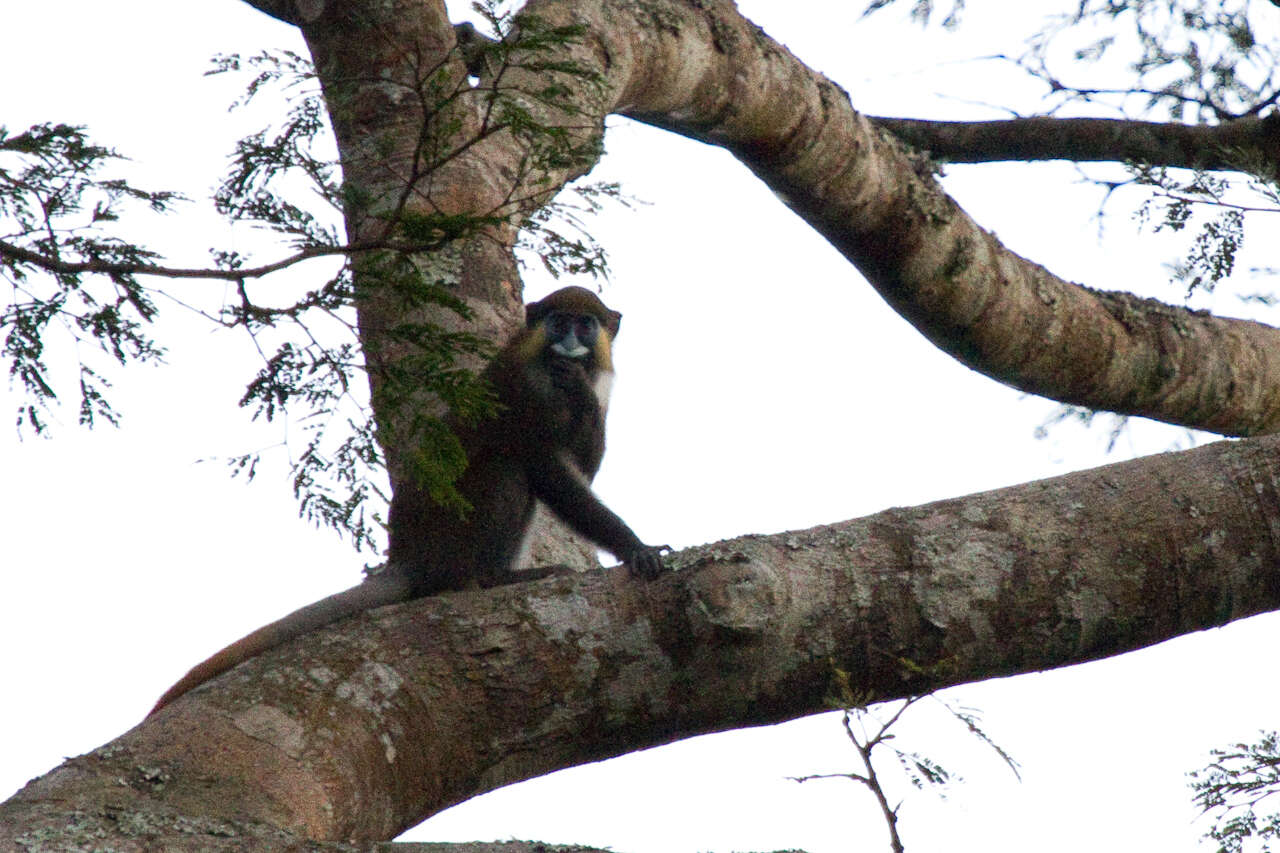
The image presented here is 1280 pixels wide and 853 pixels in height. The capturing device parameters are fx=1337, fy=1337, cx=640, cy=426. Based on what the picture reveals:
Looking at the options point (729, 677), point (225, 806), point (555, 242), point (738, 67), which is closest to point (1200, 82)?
point (738, 67)

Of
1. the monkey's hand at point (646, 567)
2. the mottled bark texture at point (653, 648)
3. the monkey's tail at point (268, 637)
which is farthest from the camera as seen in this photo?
the monkey's tail at point (268, 637)

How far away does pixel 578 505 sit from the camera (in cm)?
521

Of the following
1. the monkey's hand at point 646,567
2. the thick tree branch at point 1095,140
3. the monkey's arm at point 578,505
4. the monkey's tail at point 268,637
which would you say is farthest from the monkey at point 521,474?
the thick tree branch at point 1095,140

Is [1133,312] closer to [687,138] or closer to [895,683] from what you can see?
[687,138]

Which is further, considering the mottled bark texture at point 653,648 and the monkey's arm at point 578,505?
the monkey's arm at point 578,505

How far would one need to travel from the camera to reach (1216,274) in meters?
4.56

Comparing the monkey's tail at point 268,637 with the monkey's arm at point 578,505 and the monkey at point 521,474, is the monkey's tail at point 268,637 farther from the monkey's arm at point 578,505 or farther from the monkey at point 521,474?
the monkey's arm at point 578,505

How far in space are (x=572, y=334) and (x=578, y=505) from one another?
91 cm

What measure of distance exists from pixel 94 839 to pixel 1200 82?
6201 millimetres

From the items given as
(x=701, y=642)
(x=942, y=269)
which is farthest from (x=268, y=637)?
(x=942, y=269)

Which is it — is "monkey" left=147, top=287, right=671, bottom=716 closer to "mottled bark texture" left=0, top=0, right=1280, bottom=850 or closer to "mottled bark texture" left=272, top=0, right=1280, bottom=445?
"mottled bark texture" left=0, top=0, right=1280, bottom=850

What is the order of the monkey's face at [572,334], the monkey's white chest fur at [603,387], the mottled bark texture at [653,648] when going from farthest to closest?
1. the monkey's white chest fur at [603,387]
2. the monkey's face at [572,334]
3. the mottled bark texture at [653,648]

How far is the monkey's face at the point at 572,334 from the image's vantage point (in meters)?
5.72

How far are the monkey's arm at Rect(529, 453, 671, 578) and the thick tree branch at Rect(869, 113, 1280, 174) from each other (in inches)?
126
